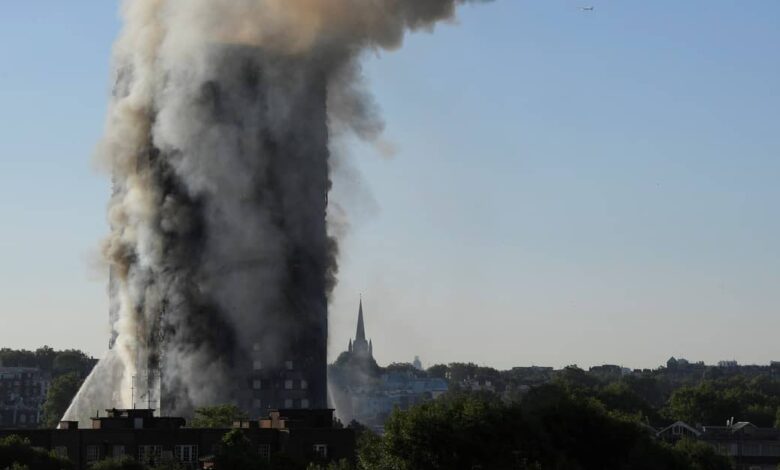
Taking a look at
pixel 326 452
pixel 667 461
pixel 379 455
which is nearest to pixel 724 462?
pixel 667 461

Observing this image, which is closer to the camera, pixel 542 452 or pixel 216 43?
pixel 542 452

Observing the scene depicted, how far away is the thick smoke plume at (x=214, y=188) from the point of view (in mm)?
177375

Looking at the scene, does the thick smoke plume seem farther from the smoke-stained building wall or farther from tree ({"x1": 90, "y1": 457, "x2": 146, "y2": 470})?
tree ({"x1": 90, "y1": 457, "x2": 146, "y2": 470})

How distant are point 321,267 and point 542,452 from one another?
69.6m

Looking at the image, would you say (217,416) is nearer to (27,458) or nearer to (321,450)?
(321,450)

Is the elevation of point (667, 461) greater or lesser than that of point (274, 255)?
lesser

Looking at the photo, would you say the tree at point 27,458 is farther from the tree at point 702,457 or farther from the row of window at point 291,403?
the row of window at point 291,403

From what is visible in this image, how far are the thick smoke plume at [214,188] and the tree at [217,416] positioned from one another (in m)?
10.3

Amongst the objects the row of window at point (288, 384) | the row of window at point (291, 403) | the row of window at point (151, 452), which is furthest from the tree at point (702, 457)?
the row of window at point (288, 384)

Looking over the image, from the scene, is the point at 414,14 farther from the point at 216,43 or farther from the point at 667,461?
the point at 667,461

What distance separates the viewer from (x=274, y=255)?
18125cm

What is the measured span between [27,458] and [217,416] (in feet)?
144

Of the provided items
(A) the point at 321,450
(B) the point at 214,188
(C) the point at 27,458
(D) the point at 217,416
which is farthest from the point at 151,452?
(B) the point at 214,188

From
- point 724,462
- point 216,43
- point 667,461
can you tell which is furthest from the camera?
point 216,43
